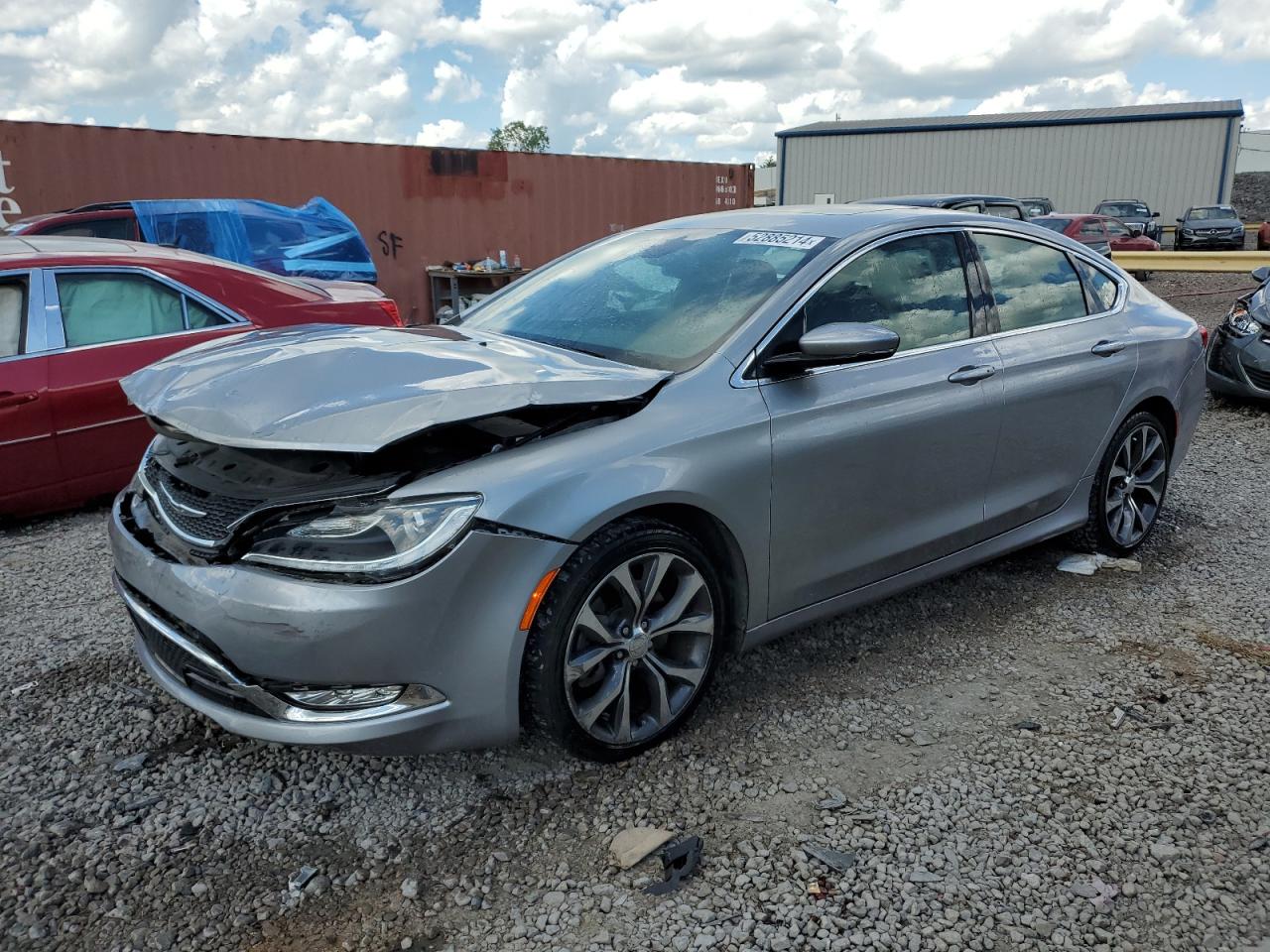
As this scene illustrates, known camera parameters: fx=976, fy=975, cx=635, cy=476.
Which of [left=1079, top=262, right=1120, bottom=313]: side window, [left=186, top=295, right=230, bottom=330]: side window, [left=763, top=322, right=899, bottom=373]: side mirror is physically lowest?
[left=186, top=295, right=230, bottom=330]: side window

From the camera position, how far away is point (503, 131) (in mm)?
78688

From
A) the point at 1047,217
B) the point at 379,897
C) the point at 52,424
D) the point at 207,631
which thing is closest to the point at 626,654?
the point at 379,897

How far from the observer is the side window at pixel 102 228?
857 cm

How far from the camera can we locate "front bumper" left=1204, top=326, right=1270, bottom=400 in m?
7.56

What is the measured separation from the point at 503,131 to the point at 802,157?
46743 millimetres

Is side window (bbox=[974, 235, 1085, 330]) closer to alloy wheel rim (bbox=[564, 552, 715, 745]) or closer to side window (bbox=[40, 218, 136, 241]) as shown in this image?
alloy wheel rim (bbox=[564, 552, 715, 745])

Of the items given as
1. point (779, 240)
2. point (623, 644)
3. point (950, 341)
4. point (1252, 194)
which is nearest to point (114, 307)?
point (779, 240)

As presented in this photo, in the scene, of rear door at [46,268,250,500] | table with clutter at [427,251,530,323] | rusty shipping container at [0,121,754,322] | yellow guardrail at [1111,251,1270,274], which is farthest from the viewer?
yellow guardrail at [1111,251,1270,274]

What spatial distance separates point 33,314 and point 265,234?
5656mm

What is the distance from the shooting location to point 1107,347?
409 cm

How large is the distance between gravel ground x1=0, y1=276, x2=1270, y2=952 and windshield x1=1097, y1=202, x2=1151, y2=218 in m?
27.7

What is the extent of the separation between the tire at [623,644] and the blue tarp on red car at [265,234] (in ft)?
25.4

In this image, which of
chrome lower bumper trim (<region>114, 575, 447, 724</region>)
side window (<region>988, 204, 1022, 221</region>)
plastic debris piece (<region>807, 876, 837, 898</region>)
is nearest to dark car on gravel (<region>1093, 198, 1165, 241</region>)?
side window (<region>988, 204, 1022, 221</region>)

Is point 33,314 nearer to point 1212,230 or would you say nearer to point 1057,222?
point 1057,222
